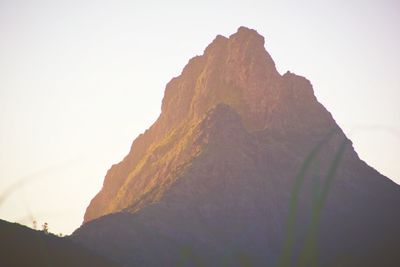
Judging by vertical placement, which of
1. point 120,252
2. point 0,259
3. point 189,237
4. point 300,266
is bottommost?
point 300,266

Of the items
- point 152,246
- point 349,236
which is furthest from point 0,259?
point 349,236

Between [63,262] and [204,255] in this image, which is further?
[204,255]

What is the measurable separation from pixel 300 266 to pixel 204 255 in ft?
545

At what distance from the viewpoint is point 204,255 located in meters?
169

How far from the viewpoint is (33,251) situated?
2881 inches

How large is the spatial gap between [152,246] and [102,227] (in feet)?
64.1

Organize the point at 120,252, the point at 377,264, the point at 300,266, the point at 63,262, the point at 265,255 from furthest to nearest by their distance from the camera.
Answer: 1. the point at 265,255
2. the point at 120,252
3. the point at 377,264
4. the point at 63,262
5. the point at 300,266

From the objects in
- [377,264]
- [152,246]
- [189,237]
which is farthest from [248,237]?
[377,264]

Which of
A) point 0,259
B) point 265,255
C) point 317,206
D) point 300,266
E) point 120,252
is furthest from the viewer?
point 265,255

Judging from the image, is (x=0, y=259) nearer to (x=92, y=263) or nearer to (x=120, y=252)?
(x=92, y=263)

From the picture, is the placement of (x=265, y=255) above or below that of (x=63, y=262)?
above

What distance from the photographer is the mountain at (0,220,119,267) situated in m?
68.9

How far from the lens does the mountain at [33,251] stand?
6894 cm

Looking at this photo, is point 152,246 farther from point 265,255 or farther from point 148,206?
point 265,255
